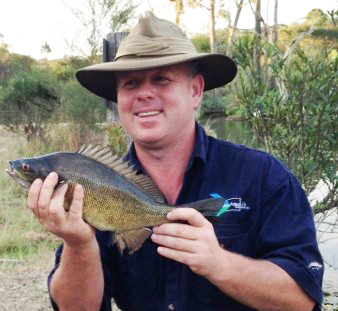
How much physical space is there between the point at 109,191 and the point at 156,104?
0.53m

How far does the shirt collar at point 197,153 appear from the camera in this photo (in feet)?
9.67

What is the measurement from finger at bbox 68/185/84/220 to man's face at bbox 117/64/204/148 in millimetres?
540

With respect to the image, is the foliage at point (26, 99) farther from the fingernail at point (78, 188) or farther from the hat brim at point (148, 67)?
the fingernail at point (78, 188)

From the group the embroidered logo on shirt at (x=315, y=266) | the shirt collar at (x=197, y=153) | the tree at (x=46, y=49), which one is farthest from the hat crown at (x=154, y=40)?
the tree at (x=46, y=49)

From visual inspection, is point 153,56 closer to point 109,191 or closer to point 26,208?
point 109,191

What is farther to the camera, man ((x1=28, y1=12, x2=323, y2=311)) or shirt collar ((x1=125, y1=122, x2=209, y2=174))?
shirt collar ((x1=125, y1=122, x2=209, y2=174))

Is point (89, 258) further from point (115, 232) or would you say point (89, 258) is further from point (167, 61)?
point (167, 61)

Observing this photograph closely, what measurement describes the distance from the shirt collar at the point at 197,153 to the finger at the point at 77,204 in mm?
585

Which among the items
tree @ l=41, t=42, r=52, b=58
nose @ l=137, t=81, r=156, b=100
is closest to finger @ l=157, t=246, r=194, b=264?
nose @ l=137, t=81, r=156, b=100

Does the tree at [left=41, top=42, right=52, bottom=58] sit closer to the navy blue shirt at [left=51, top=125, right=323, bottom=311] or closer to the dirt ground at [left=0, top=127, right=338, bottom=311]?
the dirt ground at [left=0, top=127, right=338, bottom=311]

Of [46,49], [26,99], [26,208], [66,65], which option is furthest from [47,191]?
[46,49]

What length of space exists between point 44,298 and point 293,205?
3646 millimetres

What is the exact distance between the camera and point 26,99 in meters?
17.1

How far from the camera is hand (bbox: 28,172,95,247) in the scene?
7.89 ft
